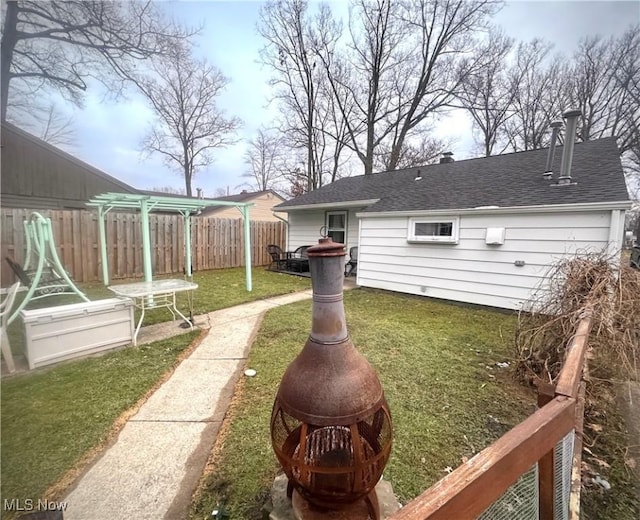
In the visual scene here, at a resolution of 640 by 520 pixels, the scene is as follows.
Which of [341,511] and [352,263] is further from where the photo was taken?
[352,263]

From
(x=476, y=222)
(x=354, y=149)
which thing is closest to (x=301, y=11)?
(x=354, y=149)

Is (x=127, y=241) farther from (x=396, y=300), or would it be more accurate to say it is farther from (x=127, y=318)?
(x=396, y=300)

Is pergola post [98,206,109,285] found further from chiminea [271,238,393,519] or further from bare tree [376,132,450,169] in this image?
bare tree [376,132,450,169]

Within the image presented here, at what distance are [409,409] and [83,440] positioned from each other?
246 centimetres

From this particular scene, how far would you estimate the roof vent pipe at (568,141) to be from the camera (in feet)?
17.7

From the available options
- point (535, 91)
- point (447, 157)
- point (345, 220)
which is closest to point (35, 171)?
point (345, 220)

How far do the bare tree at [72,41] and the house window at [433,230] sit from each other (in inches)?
218

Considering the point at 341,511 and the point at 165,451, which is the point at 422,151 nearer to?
the point at 165,451

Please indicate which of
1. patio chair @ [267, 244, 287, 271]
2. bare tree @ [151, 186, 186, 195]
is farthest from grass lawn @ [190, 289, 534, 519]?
bare tree @ [151, 186, 186, 195]

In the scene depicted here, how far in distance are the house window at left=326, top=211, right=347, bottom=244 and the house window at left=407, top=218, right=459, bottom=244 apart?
12.8 ft

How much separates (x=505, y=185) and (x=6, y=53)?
751 cm

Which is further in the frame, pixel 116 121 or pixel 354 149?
pixel 354 149

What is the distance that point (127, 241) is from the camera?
8.38m

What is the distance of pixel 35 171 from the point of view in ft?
3.96
